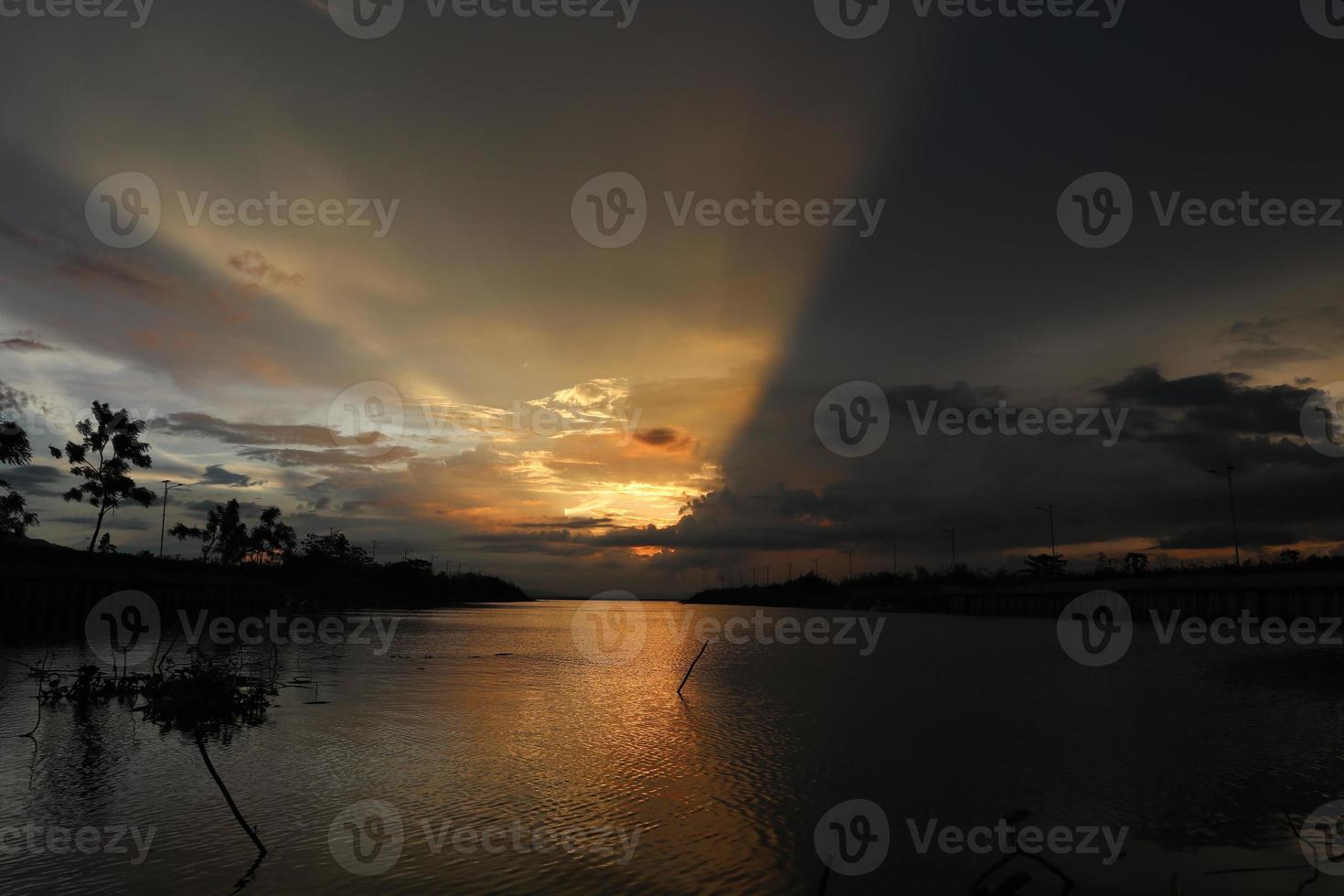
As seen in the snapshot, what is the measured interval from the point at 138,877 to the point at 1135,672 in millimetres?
47290

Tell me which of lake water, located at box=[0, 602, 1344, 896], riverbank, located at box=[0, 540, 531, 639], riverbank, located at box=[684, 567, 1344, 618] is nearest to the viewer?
lake water, located at box=[0, 602, 1344, 896]

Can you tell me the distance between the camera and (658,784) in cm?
1897

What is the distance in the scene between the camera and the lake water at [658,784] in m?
12.9

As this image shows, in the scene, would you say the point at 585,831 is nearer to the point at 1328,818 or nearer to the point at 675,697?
the point at 1328,818

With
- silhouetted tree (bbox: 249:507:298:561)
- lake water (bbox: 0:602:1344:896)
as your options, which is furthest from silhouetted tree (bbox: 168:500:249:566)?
lake water (bbox: 0:602:1344:896)

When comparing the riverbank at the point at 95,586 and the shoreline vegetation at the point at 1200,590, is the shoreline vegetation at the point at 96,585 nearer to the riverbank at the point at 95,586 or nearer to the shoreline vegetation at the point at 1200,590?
the riverbank at the point at 95,586

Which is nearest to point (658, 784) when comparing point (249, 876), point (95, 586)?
point (249, 876)

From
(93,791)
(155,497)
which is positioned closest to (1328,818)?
(93,791)

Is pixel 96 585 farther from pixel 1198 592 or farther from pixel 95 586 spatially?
pixel 1198 592

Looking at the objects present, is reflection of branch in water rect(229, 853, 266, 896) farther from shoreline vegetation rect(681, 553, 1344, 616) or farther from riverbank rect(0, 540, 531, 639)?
shoreline vegetation rect(681, 553, 1344, 616)

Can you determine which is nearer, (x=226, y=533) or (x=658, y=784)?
(x=658, y=784)

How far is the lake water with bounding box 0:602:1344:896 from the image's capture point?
42.3 ft

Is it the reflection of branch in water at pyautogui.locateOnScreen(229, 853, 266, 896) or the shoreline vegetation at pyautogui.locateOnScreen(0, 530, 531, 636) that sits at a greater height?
the shoreline vegetation at pyautogui.locateOnScreen(0, 530, 531, 636)

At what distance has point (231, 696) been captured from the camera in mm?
26188
